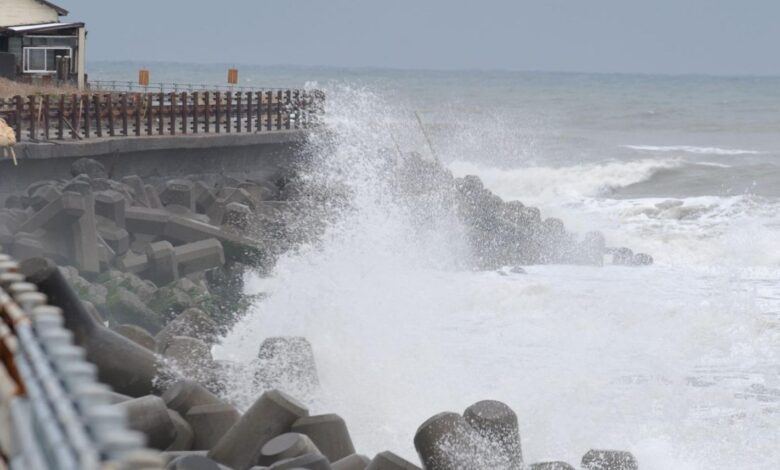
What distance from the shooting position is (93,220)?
13633 mm

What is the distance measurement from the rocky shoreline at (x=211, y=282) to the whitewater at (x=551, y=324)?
43cm

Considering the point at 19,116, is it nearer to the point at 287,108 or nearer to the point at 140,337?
the point at 287,108

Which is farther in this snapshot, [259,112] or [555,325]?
[259,112]

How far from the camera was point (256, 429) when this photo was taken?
6.79m

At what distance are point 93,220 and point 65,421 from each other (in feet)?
39.8

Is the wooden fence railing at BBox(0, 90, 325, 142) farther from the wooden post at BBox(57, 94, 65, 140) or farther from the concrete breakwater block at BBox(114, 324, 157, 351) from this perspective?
the concrete breakwater block at BBox(114, 324, 157, 351)

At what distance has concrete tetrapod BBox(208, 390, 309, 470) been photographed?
667 cm

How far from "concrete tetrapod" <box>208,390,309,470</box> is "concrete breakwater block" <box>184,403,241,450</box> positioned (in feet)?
0.96

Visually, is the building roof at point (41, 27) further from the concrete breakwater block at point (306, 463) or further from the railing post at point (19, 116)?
the concrete breakwater block at point (306, 463)

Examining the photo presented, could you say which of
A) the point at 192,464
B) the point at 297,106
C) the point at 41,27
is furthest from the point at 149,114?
the point at 192,464

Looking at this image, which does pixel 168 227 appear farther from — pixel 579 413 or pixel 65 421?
pixel 65 421

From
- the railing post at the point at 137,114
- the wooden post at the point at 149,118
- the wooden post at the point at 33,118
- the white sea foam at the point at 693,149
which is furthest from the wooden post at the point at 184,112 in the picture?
the white sea foam at the point at 693,149

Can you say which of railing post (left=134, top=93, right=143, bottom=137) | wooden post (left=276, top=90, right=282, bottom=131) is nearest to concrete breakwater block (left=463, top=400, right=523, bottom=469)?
railing post (left=134, top=93, right=143, bottom=137)

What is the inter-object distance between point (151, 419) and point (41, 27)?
86.1ft
